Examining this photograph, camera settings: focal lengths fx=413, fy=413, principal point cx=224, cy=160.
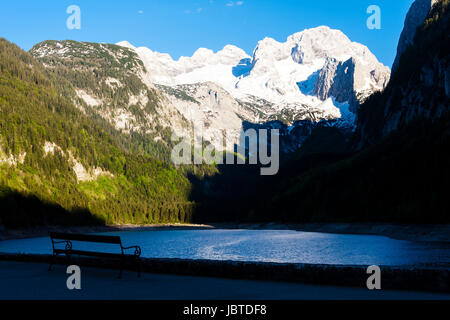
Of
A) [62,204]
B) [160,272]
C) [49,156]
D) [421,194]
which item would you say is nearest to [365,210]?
[421,194]

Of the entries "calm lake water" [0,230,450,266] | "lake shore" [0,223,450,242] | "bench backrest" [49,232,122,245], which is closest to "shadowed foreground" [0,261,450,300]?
"bench backrest" [49,232,122,245]

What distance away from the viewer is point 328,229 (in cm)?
14088

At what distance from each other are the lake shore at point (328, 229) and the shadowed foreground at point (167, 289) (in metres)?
83.5

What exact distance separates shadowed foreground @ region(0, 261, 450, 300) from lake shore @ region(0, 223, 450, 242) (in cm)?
8355

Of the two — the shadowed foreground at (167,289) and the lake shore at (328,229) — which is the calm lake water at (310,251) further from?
the shadowed foreground at (167,289)

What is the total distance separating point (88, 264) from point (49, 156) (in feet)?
632

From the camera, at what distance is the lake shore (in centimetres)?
9481

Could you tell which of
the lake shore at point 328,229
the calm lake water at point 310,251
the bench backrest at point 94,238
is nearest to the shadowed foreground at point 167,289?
the bench backrest at point 94,238

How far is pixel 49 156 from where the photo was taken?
199 metres

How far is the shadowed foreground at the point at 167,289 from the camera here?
1427 centimetres

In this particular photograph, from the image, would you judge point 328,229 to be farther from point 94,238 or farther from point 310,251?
point 94,238

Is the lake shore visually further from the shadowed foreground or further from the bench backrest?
the bench backrest

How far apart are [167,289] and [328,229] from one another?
131947 millimetres
